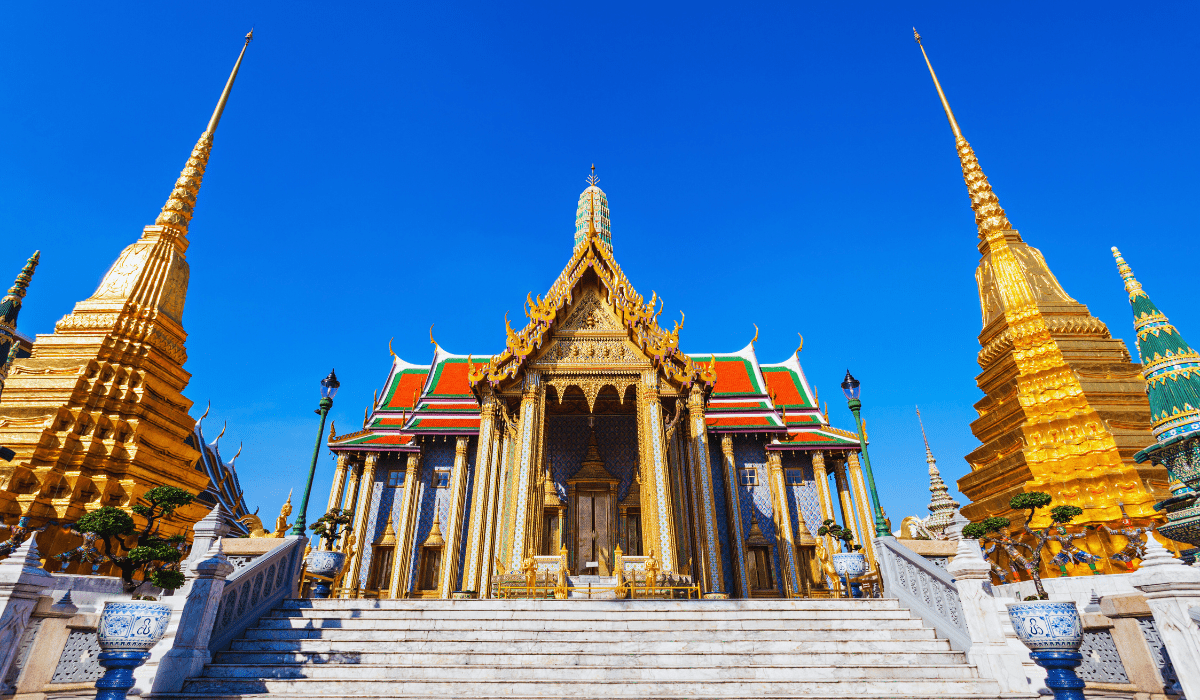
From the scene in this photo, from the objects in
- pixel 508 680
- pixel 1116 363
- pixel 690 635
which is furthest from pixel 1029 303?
pixel 508 680

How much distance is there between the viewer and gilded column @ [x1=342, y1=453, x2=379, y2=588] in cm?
1755

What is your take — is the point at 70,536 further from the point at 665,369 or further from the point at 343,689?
the point at 665,369

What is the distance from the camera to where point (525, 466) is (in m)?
12.9

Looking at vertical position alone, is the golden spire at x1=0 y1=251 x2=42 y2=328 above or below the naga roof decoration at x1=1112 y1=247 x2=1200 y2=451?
above

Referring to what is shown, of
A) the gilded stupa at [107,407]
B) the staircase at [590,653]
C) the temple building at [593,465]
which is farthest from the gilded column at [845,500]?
the gilded stupa at [107,407]

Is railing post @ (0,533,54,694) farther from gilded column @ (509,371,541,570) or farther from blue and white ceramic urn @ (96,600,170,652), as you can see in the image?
gilded column @ (509,371,541,570)

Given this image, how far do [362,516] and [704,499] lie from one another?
37.6 ft

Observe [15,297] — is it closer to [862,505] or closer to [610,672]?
[610,672]

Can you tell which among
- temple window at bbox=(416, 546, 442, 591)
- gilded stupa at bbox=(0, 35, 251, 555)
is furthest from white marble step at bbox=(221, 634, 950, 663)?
temple window at bbox=(416, 546, 442, 591)

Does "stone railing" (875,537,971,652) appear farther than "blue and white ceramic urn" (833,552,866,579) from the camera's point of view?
No

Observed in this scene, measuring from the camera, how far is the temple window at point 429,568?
1752cm

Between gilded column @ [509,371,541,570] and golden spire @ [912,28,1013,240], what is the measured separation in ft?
58.9

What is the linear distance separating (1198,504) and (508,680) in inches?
320

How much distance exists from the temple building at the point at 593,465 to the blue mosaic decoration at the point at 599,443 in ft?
0.14
